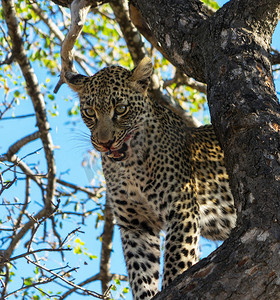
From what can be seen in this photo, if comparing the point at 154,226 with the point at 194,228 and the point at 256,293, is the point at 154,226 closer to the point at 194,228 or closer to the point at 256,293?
the point at 194,228

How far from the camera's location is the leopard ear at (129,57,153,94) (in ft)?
21.7

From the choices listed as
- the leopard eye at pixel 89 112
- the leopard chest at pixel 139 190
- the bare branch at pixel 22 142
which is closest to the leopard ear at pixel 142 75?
the leopard eye at pixel 89 112

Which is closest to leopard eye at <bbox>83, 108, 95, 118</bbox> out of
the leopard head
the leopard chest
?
the leopard head

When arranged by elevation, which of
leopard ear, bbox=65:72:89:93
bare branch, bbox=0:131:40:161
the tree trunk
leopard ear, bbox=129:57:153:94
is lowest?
the tree trunk

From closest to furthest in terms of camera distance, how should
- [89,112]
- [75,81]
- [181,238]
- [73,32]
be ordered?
[181,238] < [73,32] < [89,112] < [75,81]

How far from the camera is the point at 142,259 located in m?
6.72

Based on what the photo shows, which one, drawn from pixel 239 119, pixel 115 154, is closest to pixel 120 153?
pixel 115 154

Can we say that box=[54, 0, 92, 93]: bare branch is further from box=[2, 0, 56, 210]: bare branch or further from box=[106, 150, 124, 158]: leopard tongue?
box=[2, 0, 56, 210]: bare branch

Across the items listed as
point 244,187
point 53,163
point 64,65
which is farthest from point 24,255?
point 53,163

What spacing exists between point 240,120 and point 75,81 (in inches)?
123

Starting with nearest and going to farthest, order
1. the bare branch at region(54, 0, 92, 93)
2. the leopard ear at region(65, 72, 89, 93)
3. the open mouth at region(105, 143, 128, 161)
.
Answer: the bare branch at region(54, 0, 92, 93) → the open mouth at region(105, 143, 128, 161) → the leopard ear at region(65, 72, 89, 93)

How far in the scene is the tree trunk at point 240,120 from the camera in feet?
10.8

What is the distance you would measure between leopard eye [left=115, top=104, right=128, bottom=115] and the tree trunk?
3.08ft

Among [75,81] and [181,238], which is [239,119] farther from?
[75,81]
